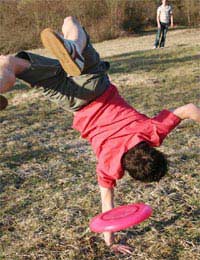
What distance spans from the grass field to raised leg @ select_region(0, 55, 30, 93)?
1350 millimetres

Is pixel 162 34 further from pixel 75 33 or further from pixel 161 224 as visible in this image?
pixel 75 33

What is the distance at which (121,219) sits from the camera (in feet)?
8.92

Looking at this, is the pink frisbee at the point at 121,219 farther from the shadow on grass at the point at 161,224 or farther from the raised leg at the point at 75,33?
the raised leg at the point at 75,33

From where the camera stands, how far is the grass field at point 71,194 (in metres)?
3.34

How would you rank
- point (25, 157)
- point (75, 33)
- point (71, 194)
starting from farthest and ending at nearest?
point (25, 157) → point (71, 194) → point (75, 33)

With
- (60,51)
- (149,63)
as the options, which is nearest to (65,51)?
(60,51)

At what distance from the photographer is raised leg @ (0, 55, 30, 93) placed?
2531mm

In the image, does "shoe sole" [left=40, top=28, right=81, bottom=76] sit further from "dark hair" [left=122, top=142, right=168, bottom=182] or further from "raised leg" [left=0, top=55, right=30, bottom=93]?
"dark hair" [left=122, top=142, right=168, bottom=182]

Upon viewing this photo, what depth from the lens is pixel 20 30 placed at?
2111 centimetres

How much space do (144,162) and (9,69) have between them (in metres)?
0.96

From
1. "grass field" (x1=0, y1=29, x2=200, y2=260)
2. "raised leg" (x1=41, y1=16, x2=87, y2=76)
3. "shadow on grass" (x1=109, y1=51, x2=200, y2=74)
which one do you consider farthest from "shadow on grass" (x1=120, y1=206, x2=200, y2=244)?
"shadow on grass" (x1=109, y1=51, x2=200, y2=74)

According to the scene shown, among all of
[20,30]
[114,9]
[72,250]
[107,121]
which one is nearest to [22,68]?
[107,121]

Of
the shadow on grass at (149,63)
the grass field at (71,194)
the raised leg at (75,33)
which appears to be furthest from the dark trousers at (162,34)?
the raised leg at (75,33)

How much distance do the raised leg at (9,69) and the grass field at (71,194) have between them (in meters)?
1.35
